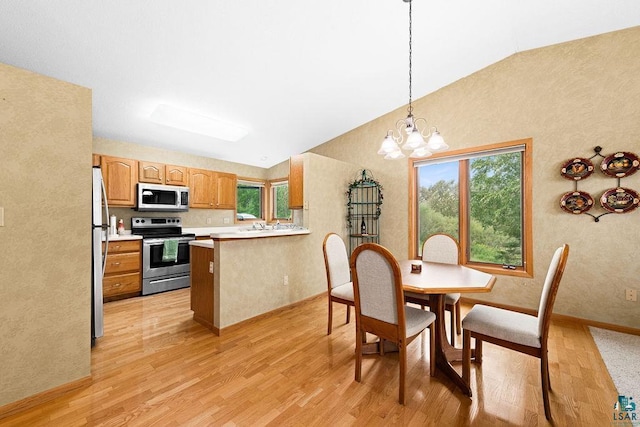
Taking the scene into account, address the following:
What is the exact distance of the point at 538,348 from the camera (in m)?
1.57

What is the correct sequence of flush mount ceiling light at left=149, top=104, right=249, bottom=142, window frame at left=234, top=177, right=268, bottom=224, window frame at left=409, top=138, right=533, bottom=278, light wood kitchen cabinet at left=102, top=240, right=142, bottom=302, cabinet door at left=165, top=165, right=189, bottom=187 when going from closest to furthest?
1. window frame at left=409, top=138, right=533, bottom=278
2. flush mount ceiling light at left=149, top=104, right=249, bottom=142
3. light wood kitchen cabinet at left=102, top=240, right=142, bottom=302
4. cabinet door at left=165, top=165, right=189, bottom=187
5. window frame at left=234, top=177, right=268, bottom=224

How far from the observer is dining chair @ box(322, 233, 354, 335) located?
250cm

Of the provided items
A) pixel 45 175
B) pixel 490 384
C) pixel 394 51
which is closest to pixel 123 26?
pixel 45 175

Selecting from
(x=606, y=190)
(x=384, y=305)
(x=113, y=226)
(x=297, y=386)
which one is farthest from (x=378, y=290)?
(x=113, y=226)

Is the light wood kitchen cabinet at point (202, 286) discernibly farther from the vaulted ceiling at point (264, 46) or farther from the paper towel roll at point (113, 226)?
the vaulted ceiling at point (264, 46)

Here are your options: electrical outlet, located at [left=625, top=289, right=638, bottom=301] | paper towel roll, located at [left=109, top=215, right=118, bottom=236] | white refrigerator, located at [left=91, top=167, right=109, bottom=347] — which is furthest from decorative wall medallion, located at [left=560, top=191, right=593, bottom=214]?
paper towel roll, located at [left=109, top=215, right=118, bottom=236]

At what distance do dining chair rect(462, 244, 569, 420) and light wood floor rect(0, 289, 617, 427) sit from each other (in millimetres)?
222

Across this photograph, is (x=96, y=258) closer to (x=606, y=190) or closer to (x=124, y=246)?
(x=124, y=246)

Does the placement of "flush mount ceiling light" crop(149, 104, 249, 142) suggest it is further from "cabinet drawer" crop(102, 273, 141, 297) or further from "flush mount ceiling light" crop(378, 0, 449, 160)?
"flush mount ceiling light" crop(378, 0, 449, 160)

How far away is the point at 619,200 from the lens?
2.68 metres

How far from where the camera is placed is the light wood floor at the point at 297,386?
5.08 feet

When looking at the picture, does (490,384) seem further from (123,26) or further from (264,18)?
(123,26)

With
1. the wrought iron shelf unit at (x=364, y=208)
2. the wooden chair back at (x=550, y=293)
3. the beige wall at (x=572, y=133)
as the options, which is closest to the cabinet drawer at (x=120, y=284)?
the wrought iron shelf unit at (x=364, y=208)

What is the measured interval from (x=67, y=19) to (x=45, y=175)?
1.21 metres
